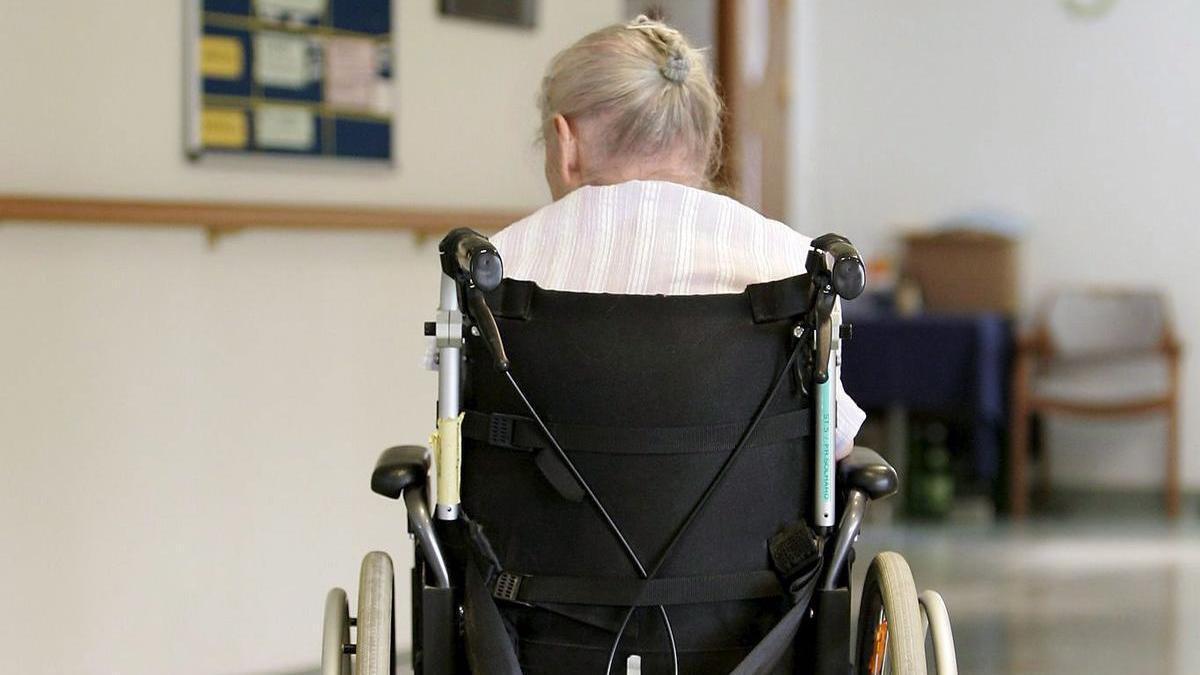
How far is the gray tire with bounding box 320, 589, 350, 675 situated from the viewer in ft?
6.06

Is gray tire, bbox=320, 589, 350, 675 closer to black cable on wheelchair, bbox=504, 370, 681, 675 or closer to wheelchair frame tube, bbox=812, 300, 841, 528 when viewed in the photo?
black cable on wheelchair, bbox=504, 370, 681, 675

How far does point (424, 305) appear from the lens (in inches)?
145

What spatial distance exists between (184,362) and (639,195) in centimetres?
164

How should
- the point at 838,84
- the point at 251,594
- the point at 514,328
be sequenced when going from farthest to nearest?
1. the point at 838,84
2. the point at 251,594
3. the point at 514,328

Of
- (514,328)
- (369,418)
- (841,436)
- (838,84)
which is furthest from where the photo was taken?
(838,84)

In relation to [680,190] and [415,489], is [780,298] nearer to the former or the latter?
[680,190]

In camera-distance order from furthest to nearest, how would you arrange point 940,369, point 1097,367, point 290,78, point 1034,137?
point 1034,137, point 1097,367, point 940,369, point 290,78

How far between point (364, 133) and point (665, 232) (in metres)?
1.78

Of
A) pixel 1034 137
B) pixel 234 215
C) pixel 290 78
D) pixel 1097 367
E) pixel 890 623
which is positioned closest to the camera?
pixel 890 623

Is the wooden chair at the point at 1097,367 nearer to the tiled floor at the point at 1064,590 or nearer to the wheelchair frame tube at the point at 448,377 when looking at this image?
the tiled floor at the point at 1064,590

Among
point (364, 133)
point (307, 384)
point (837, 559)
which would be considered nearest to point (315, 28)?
point (364, 133)

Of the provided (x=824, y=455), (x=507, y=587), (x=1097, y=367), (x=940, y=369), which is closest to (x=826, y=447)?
(x=824, y=455)

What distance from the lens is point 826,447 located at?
1798mm

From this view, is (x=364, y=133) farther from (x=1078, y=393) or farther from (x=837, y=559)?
(x=1078, y=393)
